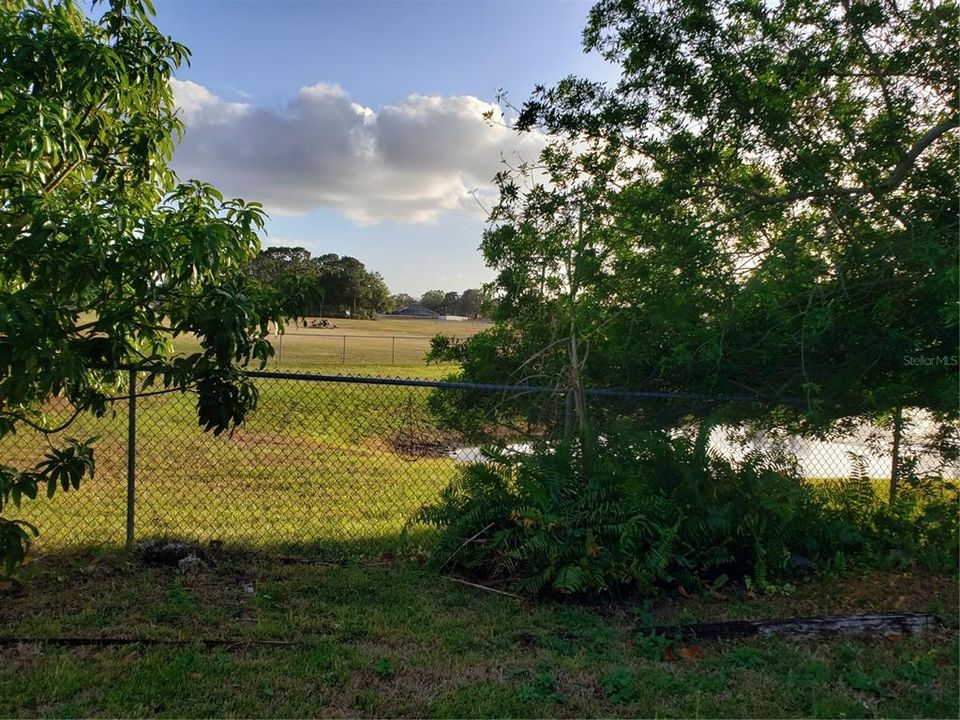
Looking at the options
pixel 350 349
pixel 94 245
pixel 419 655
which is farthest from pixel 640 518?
pixel 350 349

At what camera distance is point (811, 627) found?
405 cm

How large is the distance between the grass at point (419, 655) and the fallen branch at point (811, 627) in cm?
7

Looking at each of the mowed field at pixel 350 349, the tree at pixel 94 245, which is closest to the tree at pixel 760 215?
the tree at pixel 94 245

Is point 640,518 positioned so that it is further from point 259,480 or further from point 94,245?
point 259,480

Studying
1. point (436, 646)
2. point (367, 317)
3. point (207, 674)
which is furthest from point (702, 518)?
point (367, 317)

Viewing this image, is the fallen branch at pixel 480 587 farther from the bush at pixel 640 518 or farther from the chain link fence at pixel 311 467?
the chain link fence at pixel 311 467

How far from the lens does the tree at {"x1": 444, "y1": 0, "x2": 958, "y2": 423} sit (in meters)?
4.94

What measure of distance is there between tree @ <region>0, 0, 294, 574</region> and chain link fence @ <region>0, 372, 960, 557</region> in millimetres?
592

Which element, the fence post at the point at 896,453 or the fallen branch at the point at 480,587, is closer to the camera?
the fallen branch at the point at 480,587

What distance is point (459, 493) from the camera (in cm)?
516

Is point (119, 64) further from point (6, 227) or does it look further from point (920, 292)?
point (920, 292)

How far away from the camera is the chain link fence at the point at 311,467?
5457 mm

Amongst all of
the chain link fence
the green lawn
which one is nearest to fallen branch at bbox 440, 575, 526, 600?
the chain link fence

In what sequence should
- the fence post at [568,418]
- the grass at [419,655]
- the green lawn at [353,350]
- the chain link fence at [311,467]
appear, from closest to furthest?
the grass at [419,655], the fence post at [568,418], the chain link fence at [311,467], the green lawn at [353,350]
